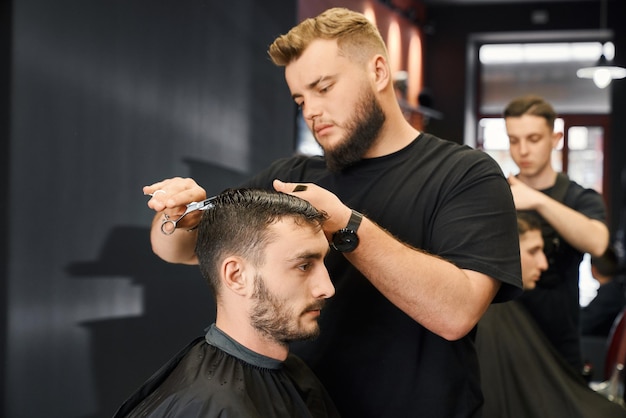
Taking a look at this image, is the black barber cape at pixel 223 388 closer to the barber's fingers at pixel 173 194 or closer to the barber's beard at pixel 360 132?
the barber's fingers at pixel 173 194

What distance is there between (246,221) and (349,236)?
0.20 meters

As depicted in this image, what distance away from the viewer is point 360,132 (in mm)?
1789

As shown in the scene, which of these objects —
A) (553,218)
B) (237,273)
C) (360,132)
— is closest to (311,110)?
(360,132)


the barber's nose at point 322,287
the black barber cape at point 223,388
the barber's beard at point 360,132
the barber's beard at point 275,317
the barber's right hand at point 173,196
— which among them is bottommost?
the black barber cape at point 223,388

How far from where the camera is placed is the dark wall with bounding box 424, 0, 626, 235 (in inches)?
391

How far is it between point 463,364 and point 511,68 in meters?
9.64

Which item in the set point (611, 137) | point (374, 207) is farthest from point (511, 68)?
point (374, 207)

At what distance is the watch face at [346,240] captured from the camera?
5.04ft

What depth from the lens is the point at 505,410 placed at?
8.49 ft

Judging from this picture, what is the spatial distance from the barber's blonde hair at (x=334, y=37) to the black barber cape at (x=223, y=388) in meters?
0.62

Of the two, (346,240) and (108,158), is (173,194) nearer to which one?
(346,240)

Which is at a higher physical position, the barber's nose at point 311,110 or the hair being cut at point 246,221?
the barber's nose at point 311,110

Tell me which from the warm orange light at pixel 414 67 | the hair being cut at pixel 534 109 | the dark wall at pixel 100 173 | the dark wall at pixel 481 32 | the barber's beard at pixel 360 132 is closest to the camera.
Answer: the barber's beard at pixel 360 132

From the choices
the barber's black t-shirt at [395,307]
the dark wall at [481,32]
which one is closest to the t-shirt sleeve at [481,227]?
the barber's black t-shirt at [395,307]
